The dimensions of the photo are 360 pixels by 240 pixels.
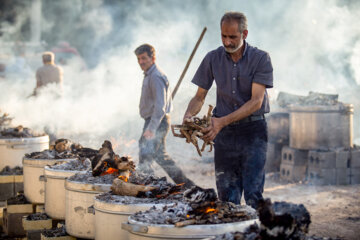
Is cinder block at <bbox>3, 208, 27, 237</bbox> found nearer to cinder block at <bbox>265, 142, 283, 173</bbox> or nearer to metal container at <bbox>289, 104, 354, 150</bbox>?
metal container at <bbox>289, 104, 354, 150</bbox>

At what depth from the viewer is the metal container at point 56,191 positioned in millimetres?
4672

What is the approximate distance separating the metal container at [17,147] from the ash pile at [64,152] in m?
0.72

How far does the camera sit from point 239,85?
4043mm

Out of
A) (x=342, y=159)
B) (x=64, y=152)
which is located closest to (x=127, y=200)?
(x=64, y=152)

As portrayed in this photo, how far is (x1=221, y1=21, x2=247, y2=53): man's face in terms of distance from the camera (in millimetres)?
3828

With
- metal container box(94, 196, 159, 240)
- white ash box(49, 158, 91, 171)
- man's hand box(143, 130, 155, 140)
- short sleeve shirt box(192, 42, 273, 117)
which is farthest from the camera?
man's hand box(143, 130, 155, 140)

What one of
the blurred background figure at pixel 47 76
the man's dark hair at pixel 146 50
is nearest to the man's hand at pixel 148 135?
the man's dark hair at pixel 146 50

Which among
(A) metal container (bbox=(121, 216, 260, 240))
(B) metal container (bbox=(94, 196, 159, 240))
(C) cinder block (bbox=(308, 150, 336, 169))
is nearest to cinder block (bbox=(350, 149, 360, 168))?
(C) cinder block (bbox=(308, 150, 336, 169))

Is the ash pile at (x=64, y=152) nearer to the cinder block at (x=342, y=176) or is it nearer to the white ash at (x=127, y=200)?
the white ash at (x=127, y=200)

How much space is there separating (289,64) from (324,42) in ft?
4.85

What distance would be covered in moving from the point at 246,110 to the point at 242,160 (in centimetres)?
48

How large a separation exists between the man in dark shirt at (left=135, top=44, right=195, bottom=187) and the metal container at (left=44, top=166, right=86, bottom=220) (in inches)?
71.2

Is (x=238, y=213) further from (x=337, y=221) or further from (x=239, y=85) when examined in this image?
(x=337, y=221)

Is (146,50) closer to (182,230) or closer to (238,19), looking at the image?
(238,19)
